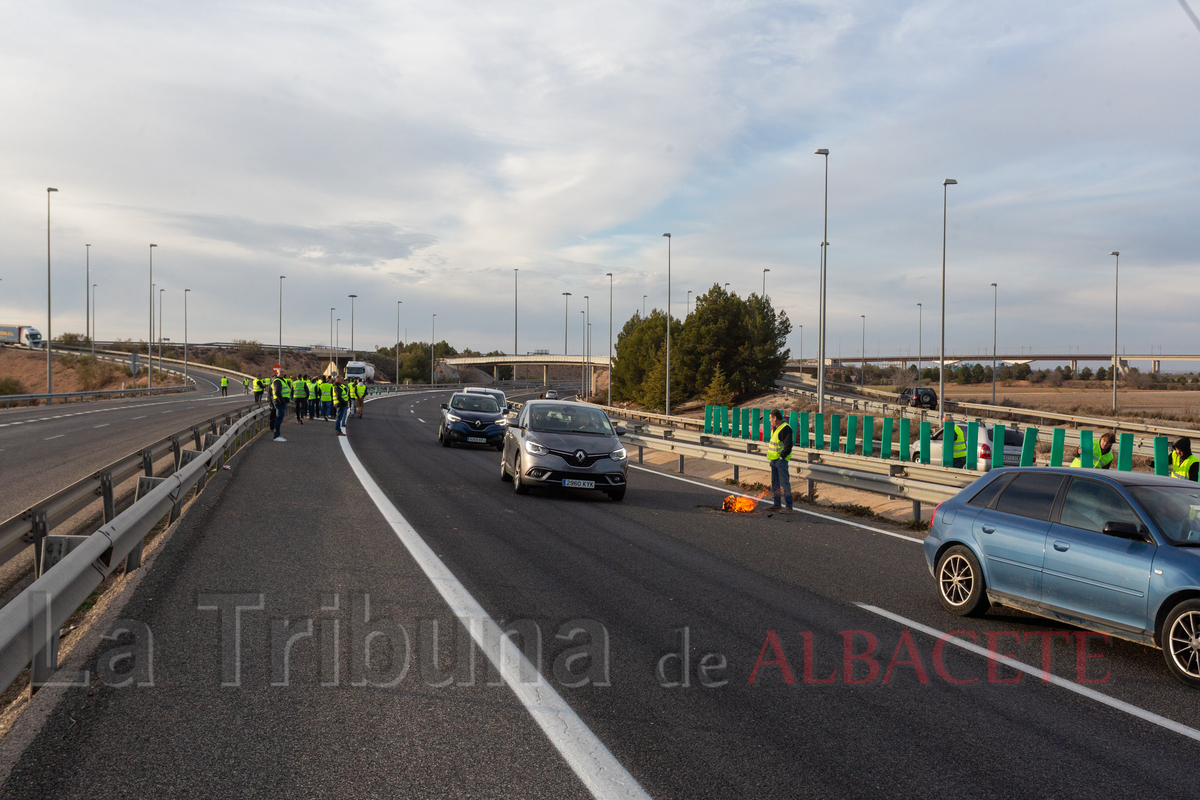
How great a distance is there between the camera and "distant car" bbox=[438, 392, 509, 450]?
78.1ft

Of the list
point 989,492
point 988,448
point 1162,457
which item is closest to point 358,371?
point 988,448

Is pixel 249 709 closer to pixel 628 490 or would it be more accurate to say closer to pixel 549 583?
pixel 549 583

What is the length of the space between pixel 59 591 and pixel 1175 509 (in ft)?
23.9

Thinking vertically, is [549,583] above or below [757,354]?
below

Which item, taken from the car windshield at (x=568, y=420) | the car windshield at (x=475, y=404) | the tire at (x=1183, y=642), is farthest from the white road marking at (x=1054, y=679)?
the car windshield at (x=475, y=404)

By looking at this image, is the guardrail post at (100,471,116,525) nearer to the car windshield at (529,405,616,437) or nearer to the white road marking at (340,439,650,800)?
the white road marking at (340,439,650,800)

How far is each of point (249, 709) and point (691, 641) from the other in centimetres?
287

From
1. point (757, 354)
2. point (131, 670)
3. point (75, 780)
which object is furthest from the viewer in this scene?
point (757, 354)

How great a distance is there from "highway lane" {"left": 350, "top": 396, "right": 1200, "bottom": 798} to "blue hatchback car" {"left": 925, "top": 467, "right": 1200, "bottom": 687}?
0.28m

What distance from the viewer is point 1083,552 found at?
629cm

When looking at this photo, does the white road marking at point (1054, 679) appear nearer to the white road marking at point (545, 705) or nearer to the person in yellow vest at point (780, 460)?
the white road marking at point (545, 705)

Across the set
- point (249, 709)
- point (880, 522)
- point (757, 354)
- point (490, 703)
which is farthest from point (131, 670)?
point (757, 354)

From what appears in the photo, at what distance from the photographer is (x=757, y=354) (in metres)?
64.0

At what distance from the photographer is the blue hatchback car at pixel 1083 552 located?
5688 mm
